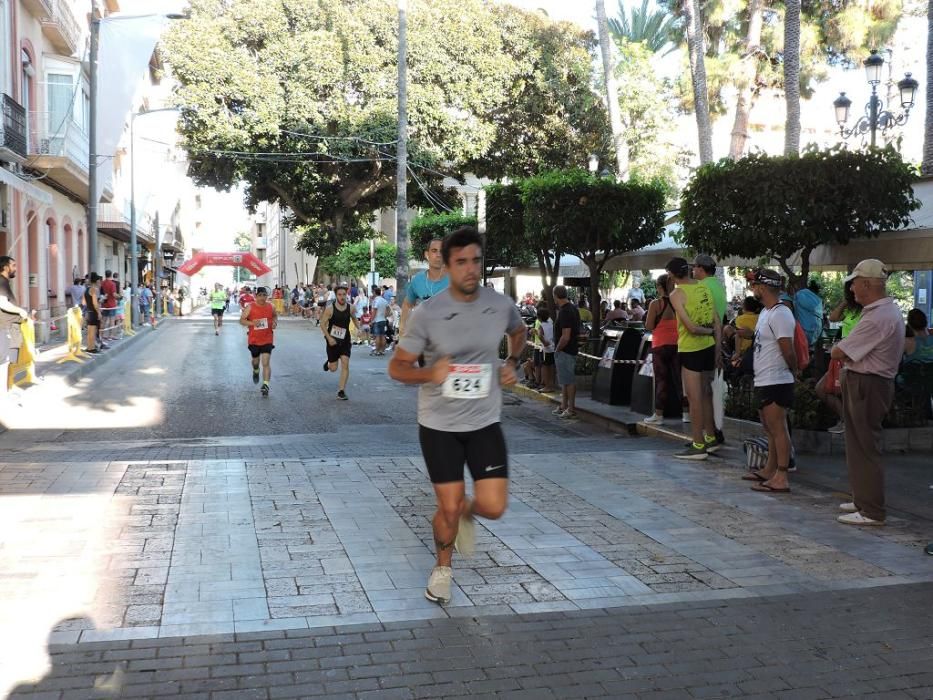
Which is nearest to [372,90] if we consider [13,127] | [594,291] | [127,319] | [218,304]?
[218,304]

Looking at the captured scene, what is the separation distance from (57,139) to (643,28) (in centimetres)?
2316

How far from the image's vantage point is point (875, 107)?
1585cm

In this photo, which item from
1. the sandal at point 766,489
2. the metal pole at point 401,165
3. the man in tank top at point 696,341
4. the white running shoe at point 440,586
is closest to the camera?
the white running shoe at point 440,586

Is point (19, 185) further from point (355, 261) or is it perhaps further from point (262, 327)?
point (355, 261)

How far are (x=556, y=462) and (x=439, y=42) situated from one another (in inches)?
1171

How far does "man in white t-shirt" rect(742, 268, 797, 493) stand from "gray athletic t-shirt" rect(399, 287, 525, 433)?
3470mm

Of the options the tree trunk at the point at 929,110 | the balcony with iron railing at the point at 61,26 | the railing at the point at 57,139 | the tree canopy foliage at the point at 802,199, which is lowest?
the tree canopy foliage at the point at 802,199

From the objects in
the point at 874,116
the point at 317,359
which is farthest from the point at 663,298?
the point at 317,359

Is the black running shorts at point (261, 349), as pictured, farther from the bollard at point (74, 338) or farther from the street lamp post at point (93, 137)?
the street lamp post at point (93, 137)

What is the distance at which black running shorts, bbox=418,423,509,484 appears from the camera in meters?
4.58

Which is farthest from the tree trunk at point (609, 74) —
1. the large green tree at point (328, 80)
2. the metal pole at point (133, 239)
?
the metal pole at point (133, 239)

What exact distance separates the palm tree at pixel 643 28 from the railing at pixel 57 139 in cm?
2084

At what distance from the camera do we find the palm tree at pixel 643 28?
121 ft

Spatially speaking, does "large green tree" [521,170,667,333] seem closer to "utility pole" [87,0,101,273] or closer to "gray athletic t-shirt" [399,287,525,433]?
"utility pole" [87,0,101,273]
